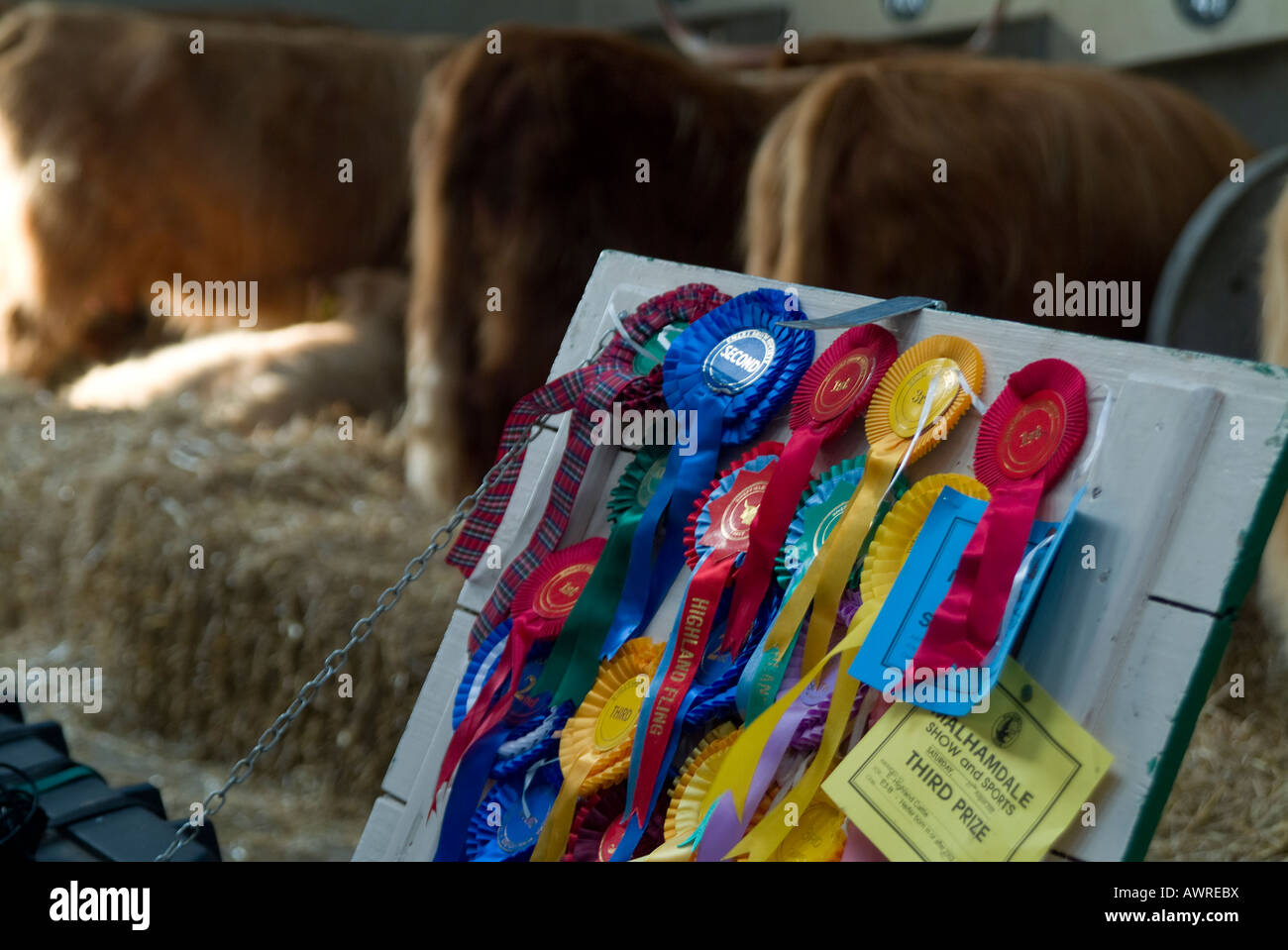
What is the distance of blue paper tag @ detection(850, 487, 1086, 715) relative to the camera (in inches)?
20.4

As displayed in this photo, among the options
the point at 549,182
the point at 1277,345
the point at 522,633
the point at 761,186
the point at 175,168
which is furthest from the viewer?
the point at 175,168

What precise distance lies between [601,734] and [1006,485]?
26 centimetres

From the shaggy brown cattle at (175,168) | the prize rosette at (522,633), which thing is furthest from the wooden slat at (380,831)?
the shaggy brown cattle at (175,168)

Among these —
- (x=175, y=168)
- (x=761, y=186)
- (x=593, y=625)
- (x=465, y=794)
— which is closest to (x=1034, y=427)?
(x=593, y=625)

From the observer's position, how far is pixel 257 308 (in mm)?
3158

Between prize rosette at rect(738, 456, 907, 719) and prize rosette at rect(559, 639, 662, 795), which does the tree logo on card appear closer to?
prize rosette at rect(738, 456, 907, 719)

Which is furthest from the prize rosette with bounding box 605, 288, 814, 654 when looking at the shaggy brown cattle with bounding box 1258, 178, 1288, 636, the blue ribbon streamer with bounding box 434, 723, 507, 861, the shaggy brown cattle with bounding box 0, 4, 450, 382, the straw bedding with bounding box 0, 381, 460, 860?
the shaggy brown cattle with bounding box 0, 4, 450, 382

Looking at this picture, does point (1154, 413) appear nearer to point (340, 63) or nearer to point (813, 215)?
point (813, 215)

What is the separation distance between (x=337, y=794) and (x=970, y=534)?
132cm

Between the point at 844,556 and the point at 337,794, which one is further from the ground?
the point at 844,556

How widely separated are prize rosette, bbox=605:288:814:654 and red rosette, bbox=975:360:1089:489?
13 centimetres

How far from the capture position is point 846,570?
0.59m

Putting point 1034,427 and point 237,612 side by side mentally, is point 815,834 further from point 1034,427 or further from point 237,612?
point 237,612
